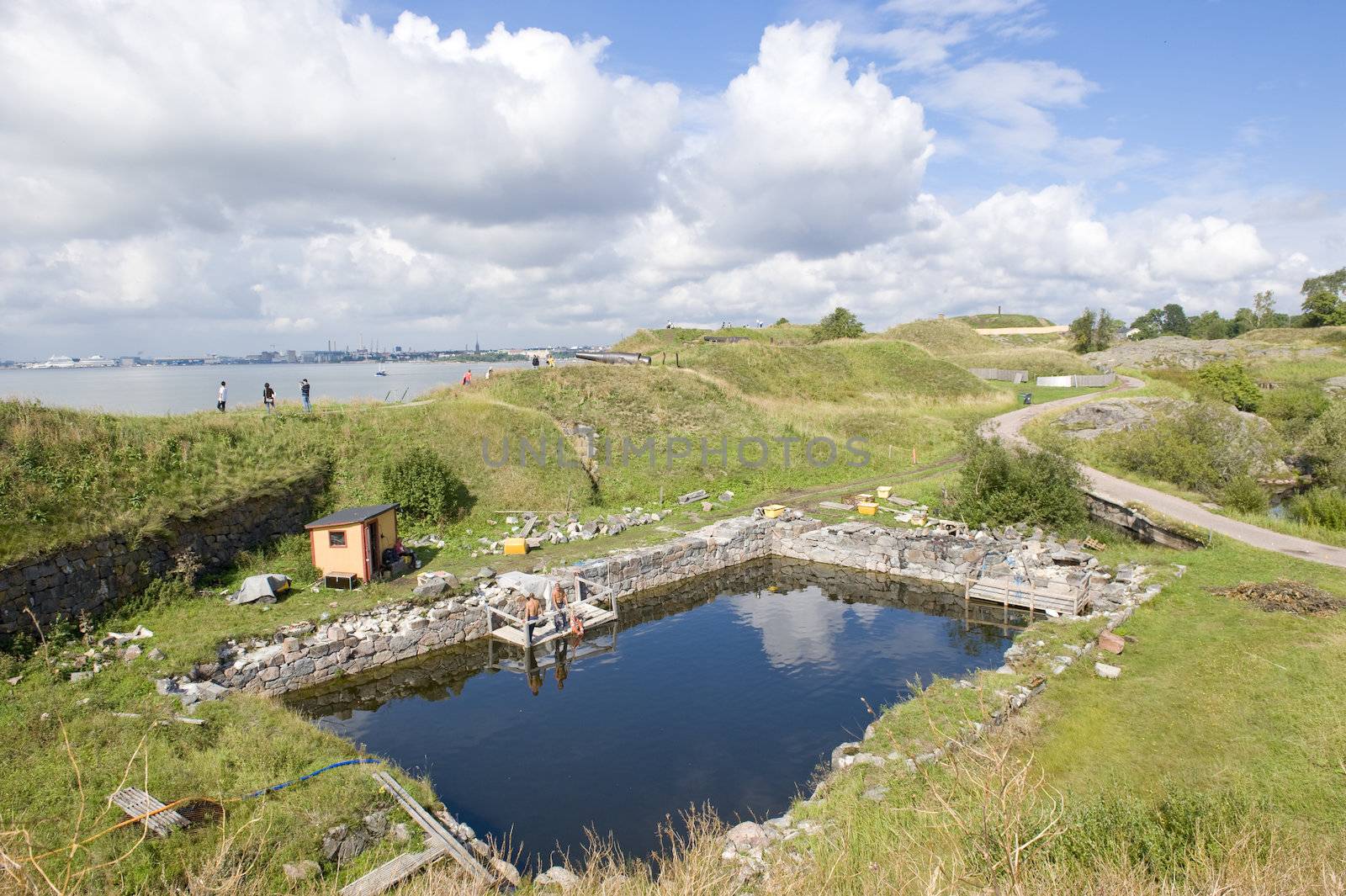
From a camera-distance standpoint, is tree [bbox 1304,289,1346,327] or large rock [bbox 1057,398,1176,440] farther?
tree [bbox 1304,289,1346,327]

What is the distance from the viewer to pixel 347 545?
1906 cm

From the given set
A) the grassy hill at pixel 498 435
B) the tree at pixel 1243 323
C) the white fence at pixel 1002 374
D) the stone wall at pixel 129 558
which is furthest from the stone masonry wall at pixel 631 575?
the tree at pixel 1243 323

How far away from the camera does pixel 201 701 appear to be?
13008 mm

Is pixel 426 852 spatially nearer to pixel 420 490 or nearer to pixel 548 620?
pixel 548 620

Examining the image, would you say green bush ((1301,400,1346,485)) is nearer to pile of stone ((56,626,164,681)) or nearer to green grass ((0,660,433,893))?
green grass ((0,660,433,893))

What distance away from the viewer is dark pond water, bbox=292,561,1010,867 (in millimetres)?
11578

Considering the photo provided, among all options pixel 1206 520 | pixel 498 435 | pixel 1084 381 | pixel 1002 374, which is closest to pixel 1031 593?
pixel 1206 520

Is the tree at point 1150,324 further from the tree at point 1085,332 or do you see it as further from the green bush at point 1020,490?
the green bush at point 1020,490

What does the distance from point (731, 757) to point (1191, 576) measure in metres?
14.7

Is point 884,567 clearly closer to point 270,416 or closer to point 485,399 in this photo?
point 485,399

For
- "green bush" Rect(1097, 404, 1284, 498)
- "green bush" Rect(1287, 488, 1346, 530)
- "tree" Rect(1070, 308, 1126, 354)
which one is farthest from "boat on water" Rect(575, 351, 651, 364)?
"tree" Rect(1070, 308, 1126, 354)

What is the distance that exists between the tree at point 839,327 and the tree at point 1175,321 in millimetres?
88161

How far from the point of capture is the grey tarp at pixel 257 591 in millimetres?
17516

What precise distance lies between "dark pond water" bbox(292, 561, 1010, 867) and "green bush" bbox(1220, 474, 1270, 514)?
14748mm
